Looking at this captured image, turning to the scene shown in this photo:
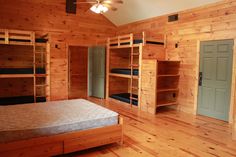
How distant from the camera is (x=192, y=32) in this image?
5.59 metres

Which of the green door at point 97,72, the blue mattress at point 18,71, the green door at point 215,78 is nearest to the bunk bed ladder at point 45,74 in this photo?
the blue mattress at point 18,71

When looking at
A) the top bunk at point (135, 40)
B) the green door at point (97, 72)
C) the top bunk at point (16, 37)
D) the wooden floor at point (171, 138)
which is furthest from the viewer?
the green door at point (97, 72)

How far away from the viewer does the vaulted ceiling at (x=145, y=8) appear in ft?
18.1

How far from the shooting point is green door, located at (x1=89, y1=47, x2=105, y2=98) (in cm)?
764

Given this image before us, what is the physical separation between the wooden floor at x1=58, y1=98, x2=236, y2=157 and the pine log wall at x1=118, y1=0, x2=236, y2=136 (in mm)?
762

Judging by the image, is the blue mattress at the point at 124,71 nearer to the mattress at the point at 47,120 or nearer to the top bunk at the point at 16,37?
the mattress at the point at 47,120

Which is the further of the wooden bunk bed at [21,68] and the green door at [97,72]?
the green door at [97,72]

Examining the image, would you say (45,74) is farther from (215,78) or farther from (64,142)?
(215,78)

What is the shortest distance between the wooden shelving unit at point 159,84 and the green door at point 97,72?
7.04 feet

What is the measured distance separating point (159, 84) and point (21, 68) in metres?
4.14

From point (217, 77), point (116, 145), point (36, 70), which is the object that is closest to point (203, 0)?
point (217, 77)

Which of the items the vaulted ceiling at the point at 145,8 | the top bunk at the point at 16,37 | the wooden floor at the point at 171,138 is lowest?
the wooden floor at the point at 171,138

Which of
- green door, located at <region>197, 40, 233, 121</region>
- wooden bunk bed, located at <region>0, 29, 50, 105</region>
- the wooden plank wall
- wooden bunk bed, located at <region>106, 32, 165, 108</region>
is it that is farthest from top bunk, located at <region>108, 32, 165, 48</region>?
wooden bunk bed, located at <region>0, 29, 50, 105</region>

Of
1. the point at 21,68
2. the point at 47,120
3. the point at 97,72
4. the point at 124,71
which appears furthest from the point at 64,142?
the point at 97,72
